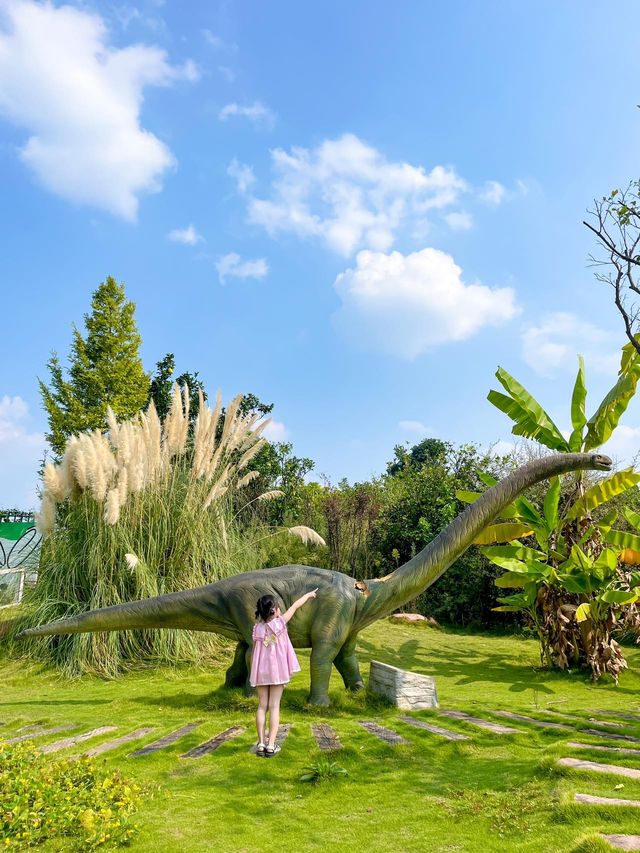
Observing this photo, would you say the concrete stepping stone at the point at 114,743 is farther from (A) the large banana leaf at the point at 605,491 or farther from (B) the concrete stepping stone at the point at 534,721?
(A) the large banana leaf at the point at 605,491

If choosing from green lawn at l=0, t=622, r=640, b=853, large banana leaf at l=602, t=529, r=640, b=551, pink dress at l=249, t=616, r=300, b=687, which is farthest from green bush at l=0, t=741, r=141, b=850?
large banana leaf at l=602, t=529, r=640, b=551

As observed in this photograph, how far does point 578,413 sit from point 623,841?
693cm

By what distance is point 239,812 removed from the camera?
3242 millimetres

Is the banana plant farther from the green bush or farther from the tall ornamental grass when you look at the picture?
the green bush

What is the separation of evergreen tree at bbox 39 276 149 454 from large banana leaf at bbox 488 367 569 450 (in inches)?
504

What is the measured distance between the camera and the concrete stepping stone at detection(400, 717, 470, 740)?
Result: 4.34m

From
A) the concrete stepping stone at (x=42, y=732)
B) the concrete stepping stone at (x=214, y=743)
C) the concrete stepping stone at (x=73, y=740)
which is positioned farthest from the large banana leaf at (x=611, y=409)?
the concrete stepping stone at (x=42, y=732)

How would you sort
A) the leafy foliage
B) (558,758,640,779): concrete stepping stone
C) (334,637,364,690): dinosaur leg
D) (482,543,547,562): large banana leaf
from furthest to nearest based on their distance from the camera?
(482,543,547,562): large banana leaf → the leafy foliage → (334,637,364,690): dinosaur leg → (558,758,640,779): concrete stepping stone

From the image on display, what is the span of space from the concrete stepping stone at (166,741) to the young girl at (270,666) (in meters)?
0.68

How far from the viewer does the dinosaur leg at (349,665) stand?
596 cm

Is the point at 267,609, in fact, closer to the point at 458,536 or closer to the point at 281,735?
the point at 281,735

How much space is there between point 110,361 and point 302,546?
10065 mm

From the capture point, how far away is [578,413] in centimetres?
862

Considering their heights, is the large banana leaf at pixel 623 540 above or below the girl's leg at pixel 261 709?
above
